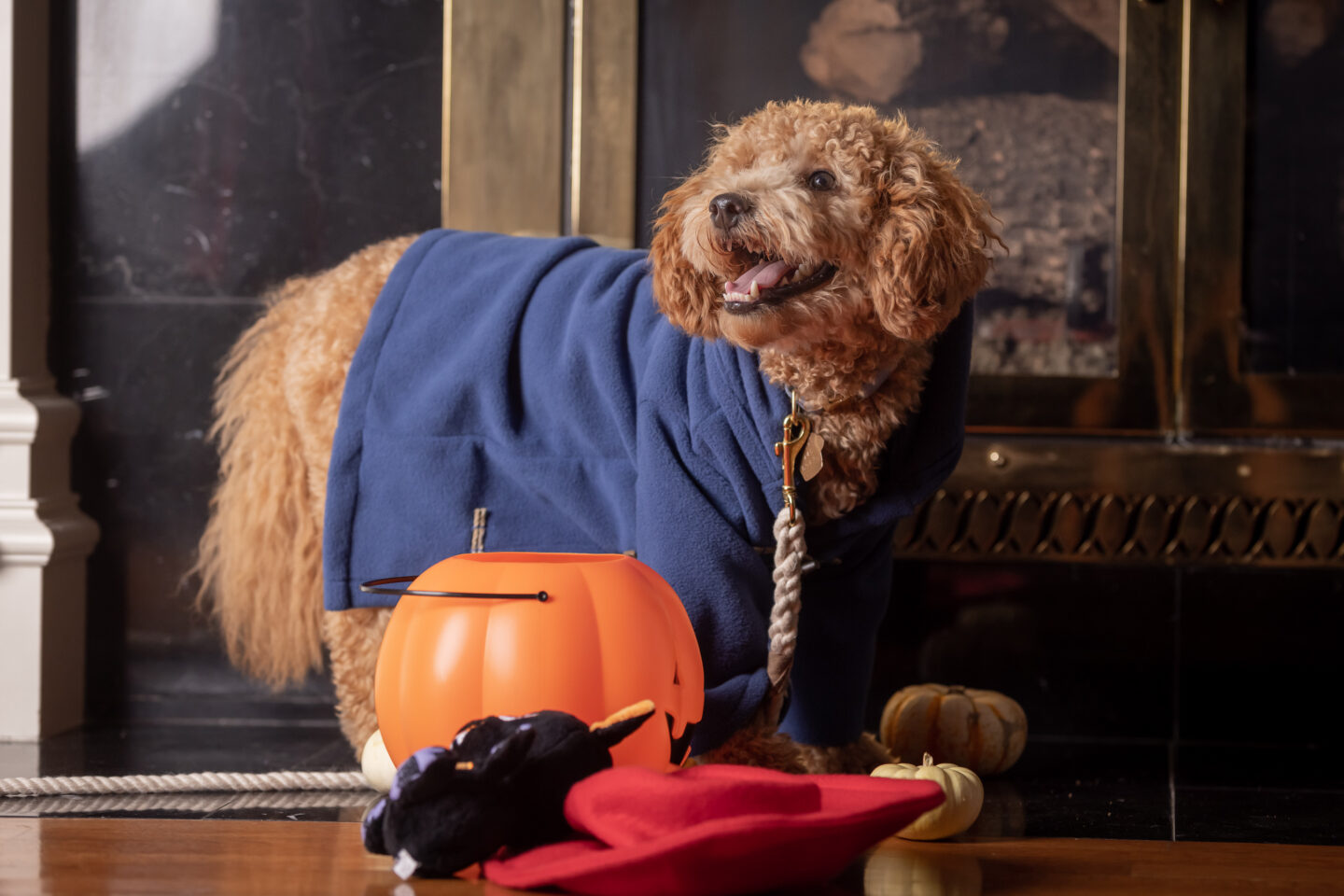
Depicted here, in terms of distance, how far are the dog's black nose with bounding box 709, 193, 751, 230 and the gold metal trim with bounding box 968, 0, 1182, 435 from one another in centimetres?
88

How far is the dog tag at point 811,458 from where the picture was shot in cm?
159

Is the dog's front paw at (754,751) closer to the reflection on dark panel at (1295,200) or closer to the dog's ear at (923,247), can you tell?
the dog's ear at (923,247)

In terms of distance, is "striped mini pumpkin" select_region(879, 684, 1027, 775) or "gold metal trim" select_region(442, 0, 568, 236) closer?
"striped mini pumpkin" select_region(879, 684, 1027, 775)

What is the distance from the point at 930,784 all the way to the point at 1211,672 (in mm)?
1379

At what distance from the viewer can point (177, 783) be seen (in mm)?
1664

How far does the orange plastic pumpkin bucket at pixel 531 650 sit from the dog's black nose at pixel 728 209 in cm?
48

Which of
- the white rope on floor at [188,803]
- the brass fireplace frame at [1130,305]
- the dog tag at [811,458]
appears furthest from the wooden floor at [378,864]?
the brass fireplace frame at [1130,305]

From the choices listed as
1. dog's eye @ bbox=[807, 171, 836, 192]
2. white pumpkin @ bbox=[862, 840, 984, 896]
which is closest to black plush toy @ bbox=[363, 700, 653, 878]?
white pumpkin @ bbox=[862, 840, 984, 896]

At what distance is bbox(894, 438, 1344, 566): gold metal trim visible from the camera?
2176 mm

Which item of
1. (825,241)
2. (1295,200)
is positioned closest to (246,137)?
(825,241)

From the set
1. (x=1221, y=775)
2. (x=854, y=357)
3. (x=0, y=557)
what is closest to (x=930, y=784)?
(x=854, y=357)

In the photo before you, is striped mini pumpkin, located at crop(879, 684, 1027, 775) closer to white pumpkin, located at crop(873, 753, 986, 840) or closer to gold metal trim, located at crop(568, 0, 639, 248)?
white pumpkin, located at crop(873, 753, 986, 840)

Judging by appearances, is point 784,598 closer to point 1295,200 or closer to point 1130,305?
point 1130,305

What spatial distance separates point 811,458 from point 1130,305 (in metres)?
0.97
